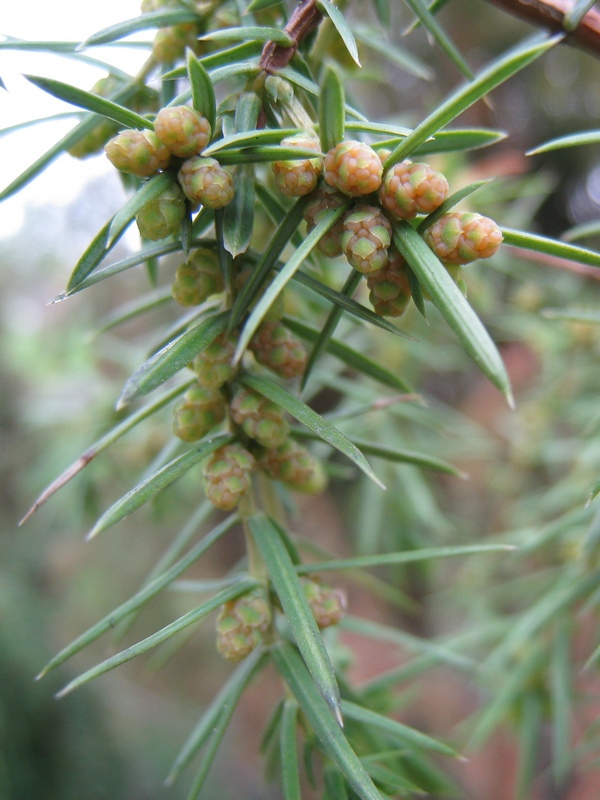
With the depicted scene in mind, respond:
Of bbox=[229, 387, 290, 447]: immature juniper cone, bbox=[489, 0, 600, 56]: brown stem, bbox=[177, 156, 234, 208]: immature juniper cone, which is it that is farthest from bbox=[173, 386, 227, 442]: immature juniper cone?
bbox=[489, 0, 600, 56]: brown stem

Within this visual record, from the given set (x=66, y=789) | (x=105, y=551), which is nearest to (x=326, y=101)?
(x=66, y=789)

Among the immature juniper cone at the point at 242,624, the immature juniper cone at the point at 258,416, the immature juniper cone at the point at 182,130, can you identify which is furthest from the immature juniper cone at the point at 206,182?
the immature juniper cone at the point at 242,624

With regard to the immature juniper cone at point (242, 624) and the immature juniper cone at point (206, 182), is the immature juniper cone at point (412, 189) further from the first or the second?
the immature juniper cone at point (242, 624)

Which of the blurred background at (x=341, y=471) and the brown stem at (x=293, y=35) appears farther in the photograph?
the blurred background at (x=341, y=471)

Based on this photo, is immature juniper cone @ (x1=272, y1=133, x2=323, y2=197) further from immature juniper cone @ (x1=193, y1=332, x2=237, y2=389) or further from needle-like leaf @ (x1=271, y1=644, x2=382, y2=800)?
needle-like leaf @ (x1=271, y1=644, x2=382, y2=800)

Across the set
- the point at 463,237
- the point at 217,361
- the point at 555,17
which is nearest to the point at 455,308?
the point at 463,237

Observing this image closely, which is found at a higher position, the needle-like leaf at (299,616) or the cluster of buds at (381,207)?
the cluster of buds at (381,207)
